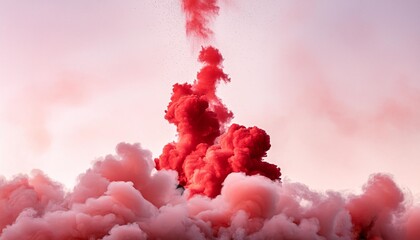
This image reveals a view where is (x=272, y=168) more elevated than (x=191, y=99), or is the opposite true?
(x=191, y=99)

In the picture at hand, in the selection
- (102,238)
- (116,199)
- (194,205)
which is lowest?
(102,238)

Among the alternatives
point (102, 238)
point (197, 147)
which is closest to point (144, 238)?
point (102, 238)

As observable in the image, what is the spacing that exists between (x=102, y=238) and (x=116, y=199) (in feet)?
16.4

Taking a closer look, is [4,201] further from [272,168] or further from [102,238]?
[272,168]

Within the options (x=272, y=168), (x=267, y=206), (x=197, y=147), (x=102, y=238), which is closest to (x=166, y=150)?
(x=197, y=147)

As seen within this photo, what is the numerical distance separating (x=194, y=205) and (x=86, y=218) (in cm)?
1789

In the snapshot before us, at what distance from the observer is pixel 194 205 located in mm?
80062

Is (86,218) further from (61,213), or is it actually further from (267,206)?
(267,206)

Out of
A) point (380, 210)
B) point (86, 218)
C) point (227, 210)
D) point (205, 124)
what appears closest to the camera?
point (86, 218)

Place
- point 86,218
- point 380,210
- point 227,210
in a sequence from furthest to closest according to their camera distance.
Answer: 1. point 380,210
2. point 227,210
3. point 86,218

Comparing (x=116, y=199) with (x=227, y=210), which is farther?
(x=227, y=210)

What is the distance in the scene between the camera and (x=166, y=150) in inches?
3895

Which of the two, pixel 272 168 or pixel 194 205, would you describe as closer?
pixel 194 205

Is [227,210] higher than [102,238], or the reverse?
[227,210]
